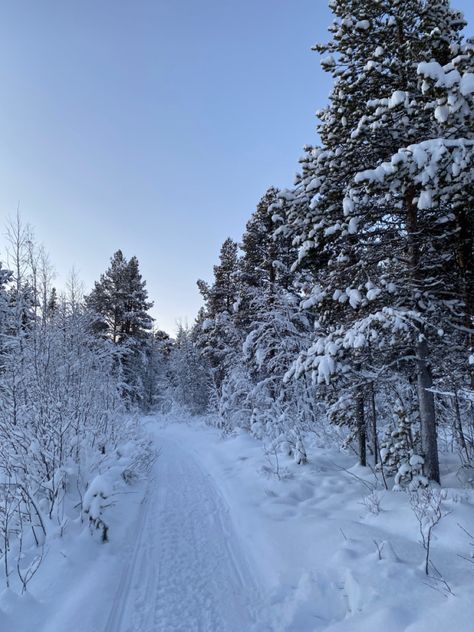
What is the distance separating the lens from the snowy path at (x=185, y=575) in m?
4.00

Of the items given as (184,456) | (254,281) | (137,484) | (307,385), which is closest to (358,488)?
(307,385)

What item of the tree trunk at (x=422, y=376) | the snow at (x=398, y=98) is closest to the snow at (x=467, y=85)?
the snow at (x=398, y=98)

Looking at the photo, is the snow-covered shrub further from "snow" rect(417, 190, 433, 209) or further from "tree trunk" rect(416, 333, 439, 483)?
"snow" rect(417, 190, 433, 209)

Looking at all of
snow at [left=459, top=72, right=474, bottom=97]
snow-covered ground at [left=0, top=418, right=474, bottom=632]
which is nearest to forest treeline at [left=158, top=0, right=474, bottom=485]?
snow at [left=459, top=72, right=474, bottom=97]

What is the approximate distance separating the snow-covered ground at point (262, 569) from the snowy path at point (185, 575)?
18 millimetres

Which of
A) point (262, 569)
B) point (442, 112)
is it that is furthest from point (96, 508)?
point (442, 112)

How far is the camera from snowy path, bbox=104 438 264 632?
4.00 m

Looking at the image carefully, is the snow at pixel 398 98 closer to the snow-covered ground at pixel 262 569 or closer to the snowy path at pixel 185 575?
the snow-covered ground at pixel 262 569

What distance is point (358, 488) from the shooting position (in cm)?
759

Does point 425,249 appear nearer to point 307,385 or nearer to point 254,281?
point 307,385

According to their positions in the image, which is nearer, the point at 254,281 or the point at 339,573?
the point at 339,573

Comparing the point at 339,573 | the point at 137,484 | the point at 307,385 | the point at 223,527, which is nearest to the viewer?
the point at 339,573

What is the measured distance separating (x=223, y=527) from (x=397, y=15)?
35.7 feet

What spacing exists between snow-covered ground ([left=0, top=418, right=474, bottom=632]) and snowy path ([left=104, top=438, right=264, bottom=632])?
18 millimetres
